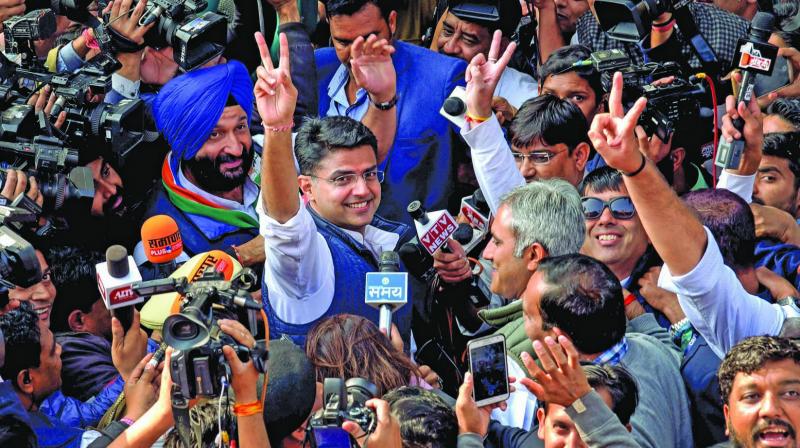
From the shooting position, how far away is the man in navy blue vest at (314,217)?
5.29 m

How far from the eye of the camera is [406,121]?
22.5 ft

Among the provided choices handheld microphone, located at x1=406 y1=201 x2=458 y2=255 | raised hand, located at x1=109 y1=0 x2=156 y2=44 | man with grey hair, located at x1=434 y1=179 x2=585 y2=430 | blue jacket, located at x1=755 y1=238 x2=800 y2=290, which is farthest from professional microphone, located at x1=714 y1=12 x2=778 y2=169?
raised hand, located at x1=109 y1=0 x2=156 y2=44

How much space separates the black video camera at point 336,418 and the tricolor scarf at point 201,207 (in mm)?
2632

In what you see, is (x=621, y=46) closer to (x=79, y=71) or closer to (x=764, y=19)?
(x=764, y=19)

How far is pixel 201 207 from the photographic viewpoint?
664cm

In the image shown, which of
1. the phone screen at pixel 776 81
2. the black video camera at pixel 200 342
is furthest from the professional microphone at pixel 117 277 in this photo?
the phone screen at pixel 776 81

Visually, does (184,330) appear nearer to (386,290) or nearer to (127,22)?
(386,290)

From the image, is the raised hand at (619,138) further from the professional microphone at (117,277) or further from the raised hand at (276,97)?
the professional microphone at (117,277)

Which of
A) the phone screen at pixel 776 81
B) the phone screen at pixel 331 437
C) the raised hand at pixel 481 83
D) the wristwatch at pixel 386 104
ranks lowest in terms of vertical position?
the phone screen at pixel 776 81

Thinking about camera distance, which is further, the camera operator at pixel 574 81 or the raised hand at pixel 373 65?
the camera operator at pixel 574 81

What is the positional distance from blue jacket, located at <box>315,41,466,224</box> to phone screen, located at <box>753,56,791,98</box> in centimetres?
174

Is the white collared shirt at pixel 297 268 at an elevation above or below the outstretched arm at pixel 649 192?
below

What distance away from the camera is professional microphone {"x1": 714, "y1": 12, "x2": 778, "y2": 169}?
6.00 metres

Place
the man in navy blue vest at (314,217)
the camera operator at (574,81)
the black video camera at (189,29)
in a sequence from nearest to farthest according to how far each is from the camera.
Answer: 1. the man in navy blue vest at (314,217)
2. the black video camera at (189,29)
3. the camera operator at (574,81)
